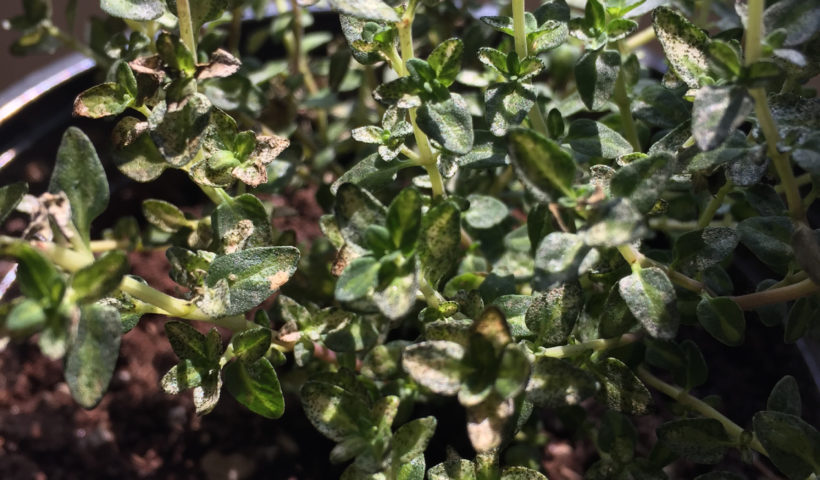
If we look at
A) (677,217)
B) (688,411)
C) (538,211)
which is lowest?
(688,411)

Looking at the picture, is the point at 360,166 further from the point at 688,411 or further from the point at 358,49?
the point at 688,411

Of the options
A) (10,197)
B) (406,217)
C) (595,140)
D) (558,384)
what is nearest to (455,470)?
(558,384)

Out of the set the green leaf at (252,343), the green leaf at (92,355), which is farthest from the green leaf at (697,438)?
the green leaf at (92,355)

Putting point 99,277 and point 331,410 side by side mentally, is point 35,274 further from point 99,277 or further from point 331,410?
point 331,410

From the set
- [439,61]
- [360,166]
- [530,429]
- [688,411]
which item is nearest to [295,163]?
[360,166]

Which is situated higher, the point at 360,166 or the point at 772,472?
the point at 360,166

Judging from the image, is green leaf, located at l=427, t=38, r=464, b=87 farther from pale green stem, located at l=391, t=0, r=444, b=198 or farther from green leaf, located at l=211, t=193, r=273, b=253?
green leaf, located at l=211, t=193, r=273, b=253

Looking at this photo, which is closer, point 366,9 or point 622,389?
point 366,9
